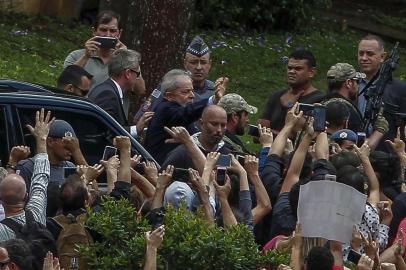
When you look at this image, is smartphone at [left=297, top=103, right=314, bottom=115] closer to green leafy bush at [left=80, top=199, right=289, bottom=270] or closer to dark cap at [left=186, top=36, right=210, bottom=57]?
dark cap at [left=186, top=36, right=210, bottom=57]

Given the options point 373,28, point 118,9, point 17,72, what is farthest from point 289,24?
point 17,72

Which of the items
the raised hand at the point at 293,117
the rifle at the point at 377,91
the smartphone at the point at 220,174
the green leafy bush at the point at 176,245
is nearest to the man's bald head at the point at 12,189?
the green leafy bush at the point at 176,245

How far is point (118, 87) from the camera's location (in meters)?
12.0

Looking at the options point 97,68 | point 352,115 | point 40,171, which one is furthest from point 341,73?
point 40,171

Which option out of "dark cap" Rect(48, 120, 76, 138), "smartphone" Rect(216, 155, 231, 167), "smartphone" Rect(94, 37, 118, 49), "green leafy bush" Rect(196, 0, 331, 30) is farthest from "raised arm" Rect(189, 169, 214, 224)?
"green leafy bush" Rect(196, 0, 331, 30)

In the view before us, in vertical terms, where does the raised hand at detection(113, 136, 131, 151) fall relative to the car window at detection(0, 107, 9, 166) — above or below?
above

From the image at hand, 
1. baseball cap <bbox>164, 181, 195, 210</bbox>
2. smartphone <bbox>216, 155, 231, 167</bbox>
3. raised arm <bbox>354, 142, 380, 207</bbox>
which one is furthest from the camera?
raised arm <bbox>354, 142, 380, 207</bbox>

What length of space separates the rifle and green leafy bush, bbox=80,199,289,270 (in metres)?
3.90

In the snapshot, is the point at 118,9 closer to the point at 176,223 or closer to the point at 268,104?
the point at 268,104

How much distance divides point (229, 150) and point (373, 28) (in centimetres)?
1374

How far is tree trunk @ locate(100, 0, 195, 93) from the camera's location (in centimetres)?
1471

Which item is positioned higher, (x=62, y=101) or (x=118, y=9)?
(x=62, y=101)

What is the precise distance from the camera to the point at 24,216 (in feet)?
29.6

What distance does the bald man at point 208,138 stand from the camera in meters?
10.5
